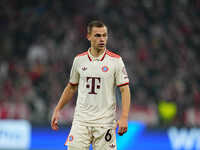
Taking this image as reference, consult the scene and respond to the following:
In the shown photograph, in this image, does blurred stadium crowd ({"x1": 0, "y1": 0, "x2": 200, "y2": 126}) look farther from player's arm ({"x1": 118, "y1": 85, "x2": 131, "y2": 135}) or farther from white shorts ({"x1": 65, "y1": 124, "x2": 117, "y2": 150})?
player's arm ({"x1": 118, "y1": 85, "x2": 131, "y2": 135})

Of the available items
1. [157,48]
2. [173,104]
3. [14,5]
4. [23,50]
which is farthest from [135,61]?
[14,5]

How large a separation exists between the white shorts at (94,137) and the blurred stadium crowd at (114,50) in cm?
518

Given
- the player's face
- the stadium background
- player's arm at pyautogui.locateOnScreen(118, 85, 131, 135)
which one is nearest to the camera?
player's arm at pyautogui.locateOnScreen(118, 85, 131, 135)

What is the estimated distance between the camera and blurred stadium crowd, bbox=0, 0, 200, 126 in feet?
37.7

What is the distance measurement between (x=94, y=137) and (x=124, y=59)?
8438 millimetres

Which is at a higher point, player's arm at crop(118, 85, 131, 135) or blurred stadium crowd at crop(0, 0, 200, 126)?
blurred stadium crowd at crop(0, 0, 200, 126)

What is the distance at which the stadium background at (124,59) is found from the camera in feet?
32.3

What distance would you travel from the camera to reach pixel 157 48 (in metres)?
13.9

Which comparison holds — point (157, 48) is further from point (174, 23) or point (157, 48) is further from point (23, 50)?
point (23, 50)

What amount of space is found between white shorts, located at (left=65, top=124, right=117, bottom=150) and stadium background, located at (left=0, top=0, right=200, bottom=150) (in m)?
4.57

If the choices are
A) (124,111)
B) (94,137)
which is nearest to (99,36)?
(124,111)

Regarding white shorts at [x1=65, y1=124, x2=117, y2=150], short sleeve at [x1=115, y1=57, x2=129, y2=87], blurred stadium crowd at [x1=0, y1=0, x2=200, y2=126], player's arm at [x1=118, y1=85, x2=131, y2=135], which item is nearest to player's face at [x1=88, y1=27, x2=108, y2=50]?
short sleeve at [x1=115, y1=57, x2=129, y2=87]

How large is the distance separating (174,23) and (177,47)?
3.34ft

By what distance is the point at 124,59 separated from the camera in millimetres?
13219
